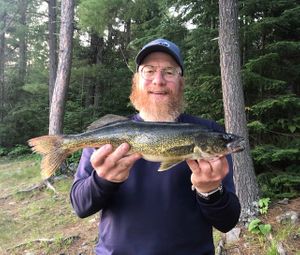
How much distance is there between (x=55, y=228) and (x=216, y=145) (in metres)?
7.30

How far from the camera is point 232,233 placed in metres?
6.94

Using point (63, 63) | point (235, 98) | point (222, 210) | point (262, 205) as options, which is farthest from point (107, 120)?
point (63, 63)

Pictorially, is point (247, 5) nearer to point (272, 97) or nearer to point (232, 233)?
point (272, 97)

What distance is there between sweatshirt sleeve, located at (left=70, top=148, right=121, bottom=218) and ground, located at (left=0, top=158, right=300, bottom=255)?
4.05 meters

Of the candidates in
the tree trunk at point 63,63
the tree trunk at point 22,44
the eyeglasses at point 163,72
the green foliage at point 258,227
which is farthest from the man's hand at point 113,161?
the tree trunk at point 22,44

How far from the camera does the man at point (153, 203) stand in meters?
2.63

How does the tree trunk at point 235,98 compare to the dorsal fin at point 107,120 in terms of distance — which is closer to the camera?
the dorsal fin at point 107,120

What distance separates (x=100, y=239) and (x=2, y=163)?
18.5 m

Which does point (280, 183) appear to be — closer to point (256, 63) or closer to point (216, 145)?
point (256, 63)

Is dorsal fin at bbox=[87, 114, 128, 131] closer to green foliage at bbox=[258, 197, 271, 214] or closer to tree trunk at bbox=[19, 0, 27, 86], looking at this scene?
green foliage at bbox=[258, 197, 271, 214]

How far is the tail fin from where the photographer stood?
298 cm

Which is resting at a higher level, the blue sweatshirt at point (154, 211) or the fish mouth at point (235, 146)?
the fish mouth at point (235, 146)

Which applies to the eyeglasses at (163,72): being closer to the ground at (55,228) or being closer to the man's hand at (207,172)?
the man's hand at (207,172)

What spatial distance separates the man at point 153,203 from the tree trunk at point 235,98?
4901 mm
